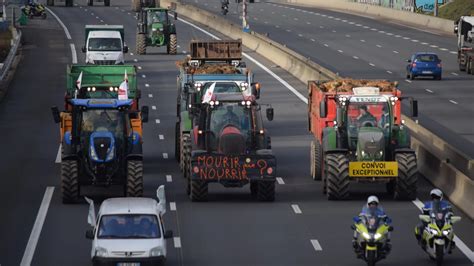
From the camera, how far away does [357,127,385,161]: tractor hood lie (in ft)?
133

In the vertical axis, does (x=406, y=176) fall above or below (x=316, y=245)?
above

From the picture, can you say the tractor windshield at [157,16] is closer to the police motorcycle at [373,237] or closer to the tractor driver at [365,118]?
the tractor driver at [365,118]

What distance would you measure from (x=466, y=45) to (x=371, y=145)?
48834mm

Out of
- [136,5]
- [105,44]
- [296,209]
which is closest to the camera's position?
[296,209]

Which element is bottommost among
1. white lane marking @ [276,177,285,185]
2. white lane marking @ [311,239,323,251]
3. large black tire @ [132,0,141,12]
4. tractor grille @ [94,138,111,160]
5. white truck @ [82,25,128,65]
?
large black tire @ [132,0,141,12]

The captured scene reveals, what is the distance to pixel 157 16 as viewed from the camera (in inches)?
3942

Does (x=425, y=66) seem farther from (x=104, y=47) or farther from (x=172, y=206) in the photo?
(x=172, y=206)

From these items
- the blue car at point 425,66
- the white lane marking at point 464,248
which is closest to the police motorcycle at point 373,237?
the white lane marking at point 464,248

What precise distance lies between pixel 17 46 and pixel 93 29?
9.78 m

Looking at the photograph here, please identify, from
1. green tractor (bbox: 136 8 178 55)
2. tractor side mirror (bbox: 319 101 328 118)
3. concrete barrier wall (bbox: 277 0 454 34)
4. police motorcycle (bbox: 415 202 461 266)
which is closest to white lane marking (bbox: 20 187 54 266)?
tractor side mirror (bbox: 319 101 328 118)

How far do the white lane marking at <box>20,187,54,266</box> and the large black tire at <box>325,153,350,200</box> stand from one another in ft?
24.4

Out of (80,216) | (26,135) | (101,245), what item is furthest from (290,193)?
(26,135)

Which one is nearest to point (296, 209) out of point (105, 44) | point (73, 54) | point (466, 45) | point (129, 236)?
point (129, 236)

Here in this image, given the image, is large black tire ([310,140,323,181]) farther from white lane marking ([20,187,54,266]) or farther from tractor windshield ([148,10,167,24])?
tractor windshield ([148,10,167,24])
